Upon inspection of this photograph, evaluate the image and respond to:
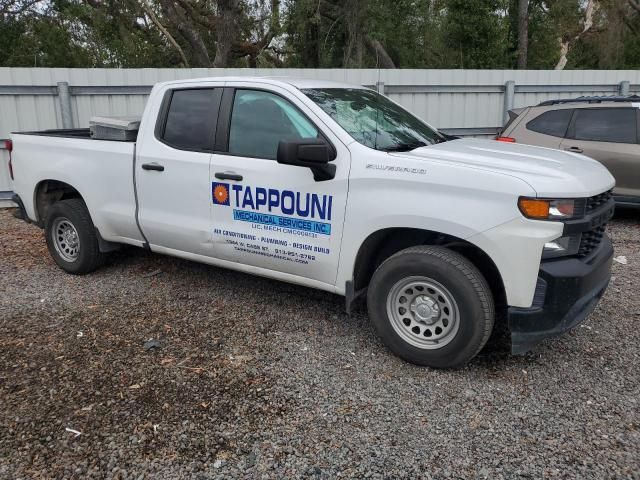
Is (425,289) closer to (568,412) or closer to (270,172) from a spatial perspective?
(568,412)

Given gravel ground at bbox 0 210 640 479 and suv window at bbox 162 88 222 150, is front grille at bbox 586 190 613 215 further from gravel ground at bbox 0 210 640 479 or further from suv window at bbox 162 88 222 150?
suv window at bbox 162 88 222 150

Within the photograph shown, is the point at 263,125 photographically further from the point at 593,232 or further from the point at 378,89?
the point at 378,89

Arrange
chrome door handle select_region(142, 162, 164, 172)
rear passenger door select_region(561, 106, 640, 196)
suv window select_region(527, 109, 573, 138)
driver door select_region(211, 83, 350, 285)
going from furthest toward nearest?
suv window select_region(527, 109, 573, 138) → rear passenger door select_region(561, 106, 640, 196) → chrome door handle select_region(142, 162, 164, 172) → driver door select_region(211, 83, 350, 285)

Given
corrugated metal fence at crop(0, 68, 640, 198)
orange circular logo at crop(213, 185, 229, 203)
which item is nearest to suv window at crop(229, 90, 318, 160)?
orange circular logo at crop(213, 185, 229, 203)

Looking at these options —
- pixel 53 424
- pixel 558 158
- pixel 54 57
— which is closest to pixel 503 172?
pixel 558 158

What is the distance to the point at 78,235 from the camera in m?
5.51

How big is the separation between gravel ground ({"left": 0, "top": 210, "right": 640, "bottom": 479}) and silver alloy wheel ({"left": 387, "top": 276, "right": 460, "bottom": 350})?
228 mm

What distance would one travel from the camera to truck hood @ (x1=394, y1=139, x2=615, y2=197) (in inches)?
131

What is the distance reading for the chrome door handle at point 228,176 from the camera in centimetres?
430

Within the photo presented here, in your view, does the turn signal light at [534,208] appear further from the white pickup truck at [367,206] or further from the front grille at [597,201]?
the front grille at [597,201]

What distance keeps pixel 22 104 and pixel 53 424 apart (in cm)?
739

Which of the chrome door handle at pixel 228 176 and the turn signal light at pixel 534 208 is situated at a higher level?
the turn signal light at pixel 534 208

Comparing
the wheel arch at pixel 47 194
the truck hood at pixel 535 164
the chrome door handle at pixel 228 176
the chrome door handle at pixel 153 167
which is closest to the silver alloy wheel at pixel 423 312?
the truck hood at pixel 535 164

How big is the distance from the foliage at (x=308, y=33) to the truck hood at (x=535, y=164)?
15796 mm
